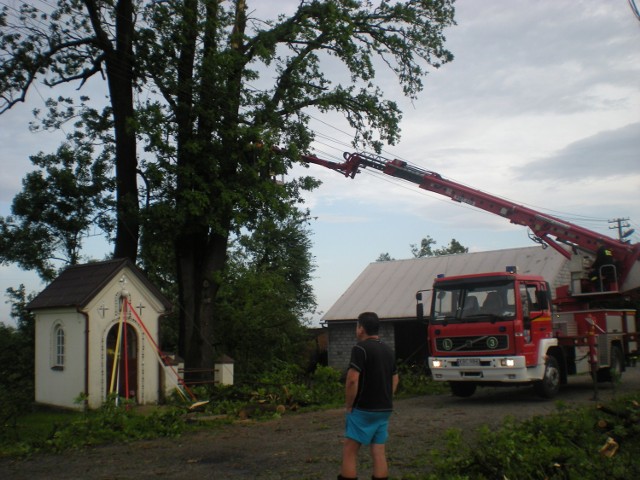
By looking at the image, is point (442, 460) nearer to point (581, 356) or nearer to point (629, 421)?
point (629, 421)

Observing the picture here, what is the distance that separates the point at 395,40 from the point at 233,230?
27.1 ft

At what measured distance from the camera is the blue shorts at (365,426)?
6566 mm

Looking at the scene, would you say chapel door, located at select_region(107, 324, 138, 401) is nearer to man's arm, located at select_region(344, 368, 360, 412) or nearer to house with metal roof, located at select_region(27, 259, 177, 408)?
house with metal roof, located at select_region(27, 259, 177, 408)

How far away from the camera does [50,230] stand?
22.6 meters

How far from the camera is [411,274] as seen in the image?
28500mm

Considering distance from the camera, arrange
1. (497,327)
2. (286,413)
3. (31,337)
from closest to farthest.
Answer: (497,327)
(286,413)
(31,337)

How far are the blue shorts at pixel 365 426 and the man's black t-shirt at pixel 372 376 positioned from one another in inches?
2.2

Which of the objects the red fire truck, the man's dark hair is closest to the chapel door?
the red fire truck

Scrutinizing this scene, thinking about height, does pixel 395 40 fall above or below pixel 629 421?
above

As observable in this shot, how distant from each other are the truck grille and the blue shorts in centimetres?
861

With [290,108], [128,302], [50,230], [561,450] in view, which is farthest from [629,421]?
[50,230]

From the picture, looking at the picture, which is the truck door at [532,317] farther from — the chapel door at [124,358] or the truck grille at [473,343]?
the chapel door at [124,358]

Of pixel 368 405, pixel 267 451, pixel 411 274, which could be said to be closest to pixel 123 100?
pixel 411 274

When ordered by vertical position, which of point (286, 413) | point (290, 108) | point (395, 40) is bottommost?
point (286, 413)
